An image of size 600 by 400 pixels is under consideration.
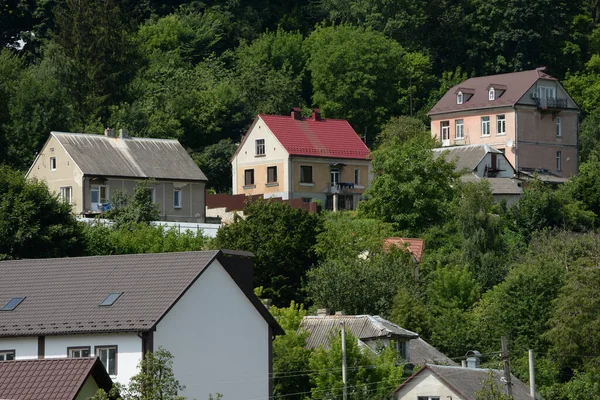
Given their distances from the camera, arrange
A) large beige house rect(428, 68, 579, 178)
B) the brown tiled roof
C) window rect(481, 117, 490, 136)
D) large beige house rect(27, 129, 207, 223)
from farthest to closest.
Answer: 1. window rect(481, 117, 490, 136)
2. large beige house rect(428, 68, 579, 178)
3. large beige house rect(27, 129, 207, 223)
4. the brown tiled roof

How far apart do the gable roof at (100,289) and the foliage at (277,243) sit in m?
14.4

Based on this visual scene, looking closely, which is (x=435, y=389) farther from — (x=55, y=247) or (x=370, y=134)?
(x=370, y=134)

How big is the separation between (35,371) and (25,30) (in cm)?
8517

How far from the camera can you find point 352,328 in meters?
56.4

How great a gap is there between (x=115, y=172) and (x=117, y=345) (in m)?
38.8

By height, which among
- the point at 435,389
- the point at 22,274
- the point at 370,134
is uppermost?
the point at 370,134

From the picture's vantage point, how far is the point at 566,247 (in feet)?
241

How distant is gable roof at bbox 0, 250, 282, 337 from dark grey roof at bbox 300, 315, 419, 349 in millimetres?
5962

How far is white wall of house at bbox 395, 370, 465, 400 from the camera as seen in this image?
5231 centimetres

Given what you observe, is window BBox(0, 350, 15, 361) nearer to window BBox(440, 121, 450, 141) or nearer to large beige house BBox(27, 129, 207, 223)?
large beige house BBox(27, 129, 207, 223)

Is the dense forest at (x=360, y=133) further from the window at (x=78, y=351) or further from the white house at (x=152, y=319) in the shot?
the window at (x=78, y=351)

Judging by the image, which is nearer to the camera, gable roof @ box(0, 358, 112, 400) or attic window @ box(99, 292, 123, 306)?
gable roof @ box(0, 358, 112, 400)

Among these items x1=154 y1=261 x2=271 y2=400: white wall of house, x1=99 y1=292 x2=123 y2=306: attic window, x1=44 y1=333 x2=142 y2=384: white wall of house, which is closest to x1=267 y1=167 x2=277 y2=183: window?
x1=154 y1=261 x2=271 y2=400: white wall of house

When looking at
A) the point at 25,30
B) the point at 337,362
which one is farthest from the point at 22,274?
the point at 25,30
